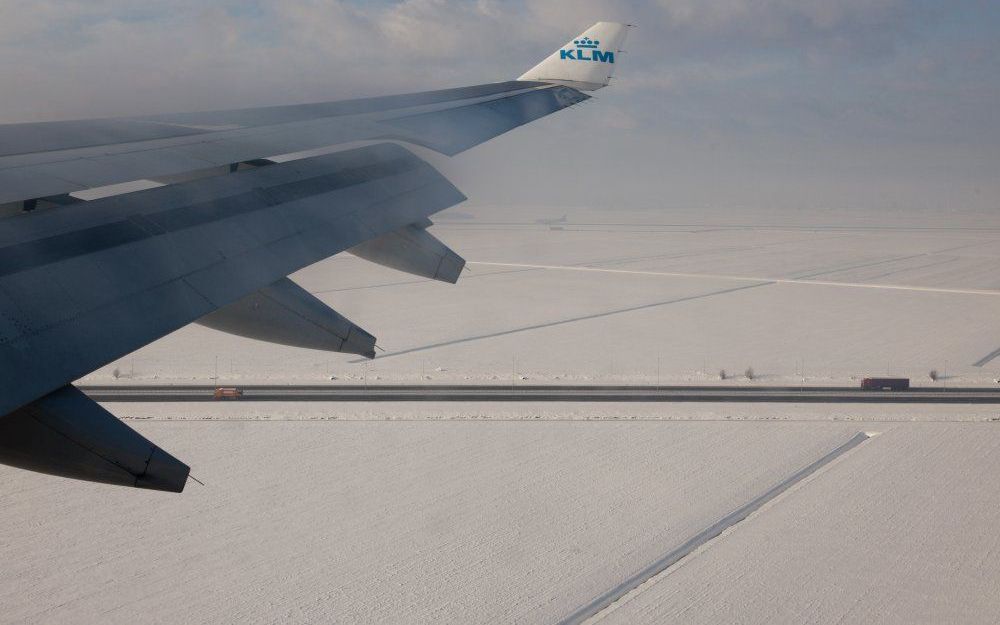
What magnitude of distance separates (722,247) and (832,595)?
294 feet

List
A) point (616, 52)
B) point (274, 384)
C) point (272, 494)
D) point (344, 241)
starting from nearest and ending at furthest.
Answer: point (344, 241)
point (616, 52)
point (272, 494)
point (274, 384)

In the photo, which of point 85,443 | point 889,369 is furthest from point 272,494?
point 889,369

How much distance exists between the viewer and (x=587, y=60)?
1338 centimetres

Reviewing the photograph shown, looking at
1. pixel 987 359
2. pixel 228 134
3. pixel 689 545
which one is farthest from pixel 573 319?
pixel 228 134

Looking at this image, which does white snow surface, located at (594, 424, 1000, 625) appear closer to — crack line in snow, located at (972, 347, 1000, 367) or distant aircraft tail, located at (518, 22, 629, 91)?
distant aircraft tail, located at (518, 22, 629, 91)

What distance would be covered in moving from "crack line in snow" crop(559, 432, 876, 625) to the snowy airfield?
130 millimetres

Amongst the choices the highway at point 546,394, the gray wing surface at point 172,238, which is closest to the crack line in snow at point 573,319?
the highway at point 546,394

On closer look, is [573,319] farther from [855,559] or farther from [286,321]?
[286,321]

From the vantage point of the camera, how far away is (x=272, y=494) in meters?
20.4

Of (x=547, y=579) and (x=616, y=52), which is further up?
(x=616, y=52)

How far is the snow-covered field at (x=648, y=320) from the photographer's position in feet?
121

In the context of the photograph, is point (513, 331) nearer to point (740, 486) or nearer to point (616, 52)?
point (740, 486)

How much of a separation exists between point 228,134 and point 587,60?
277 inches

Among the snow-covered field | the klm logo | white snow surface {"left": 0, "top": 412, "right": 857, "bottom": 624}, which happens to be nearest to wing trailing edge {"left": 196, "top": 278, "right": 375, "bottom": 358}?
the klm logo
